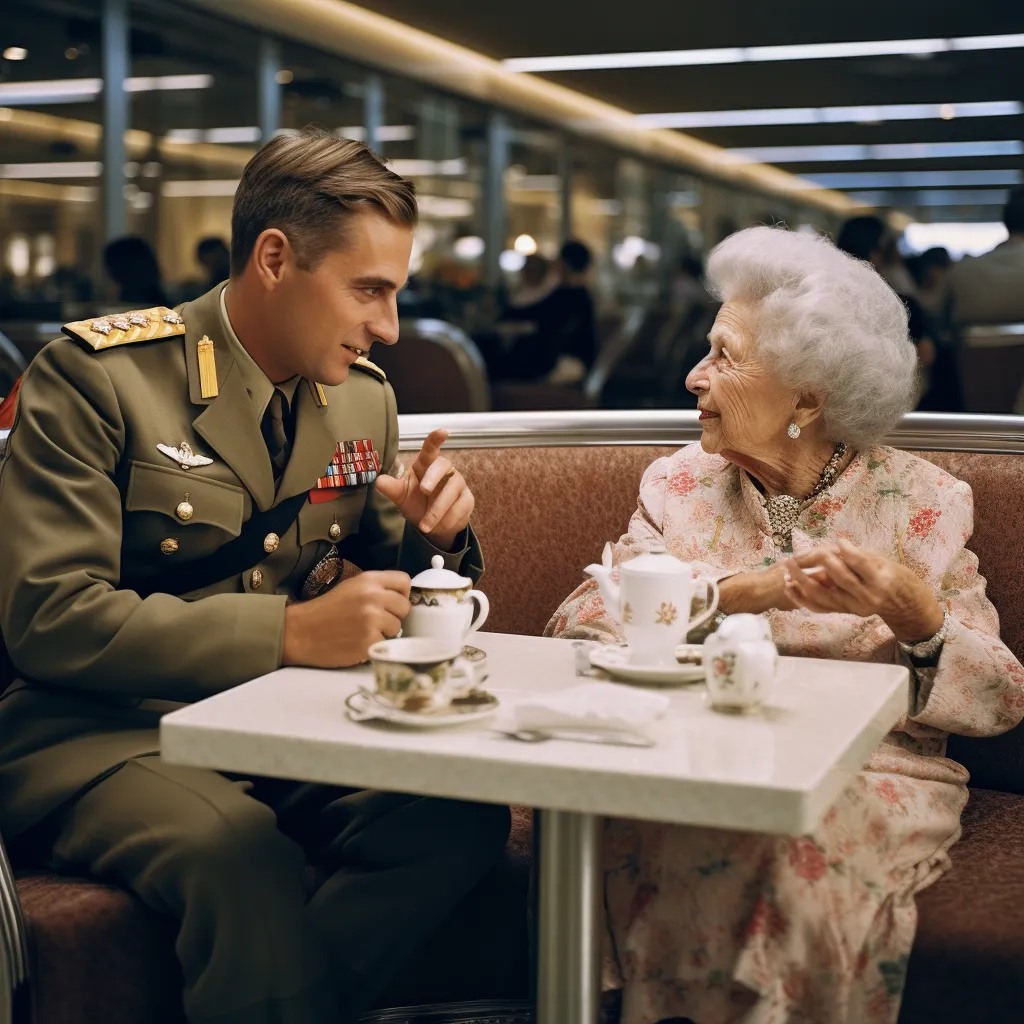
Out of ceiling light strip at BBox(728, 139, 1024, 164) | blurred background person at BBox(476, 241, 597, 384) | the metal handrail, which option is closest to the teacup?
the metal handrail

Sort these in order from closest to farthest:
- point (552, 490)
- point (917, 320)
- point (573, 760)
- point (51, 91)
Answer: point (573, 760) → point (552, 490) → point (917, 320) → point (51, 91)

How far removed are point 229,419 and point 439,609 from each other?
43cm

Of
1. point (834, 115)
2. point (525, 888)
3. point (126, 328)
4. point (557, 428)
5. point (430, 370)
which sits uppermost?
point (834, 115)

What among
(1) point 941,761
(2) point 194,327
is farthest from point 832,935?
(2) point 194,327

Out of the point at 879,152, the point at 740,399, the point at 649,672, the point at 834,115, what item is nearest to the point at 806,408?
the point at 740,399

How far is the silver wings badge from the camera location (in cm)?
164

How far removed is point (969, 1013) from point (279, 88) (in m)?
9.22

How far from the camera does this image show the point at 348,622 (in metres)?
1.47

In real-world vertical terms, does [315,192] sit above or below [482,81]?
below

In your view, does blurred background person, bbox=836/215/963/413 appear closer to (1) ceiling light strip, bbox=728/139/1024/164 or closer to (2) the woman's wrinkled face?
(2) the woman's wrinkled face

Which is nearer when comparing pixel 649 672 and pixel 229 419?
pixel 649 672

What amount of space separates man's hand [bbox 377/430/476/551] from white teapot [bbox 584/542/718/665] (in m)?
0.31

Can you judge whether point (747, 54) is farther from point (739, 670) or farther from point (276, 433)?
point (739, 670)

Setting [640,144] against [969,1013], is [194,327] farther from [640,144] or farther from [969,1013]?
[640,144]
